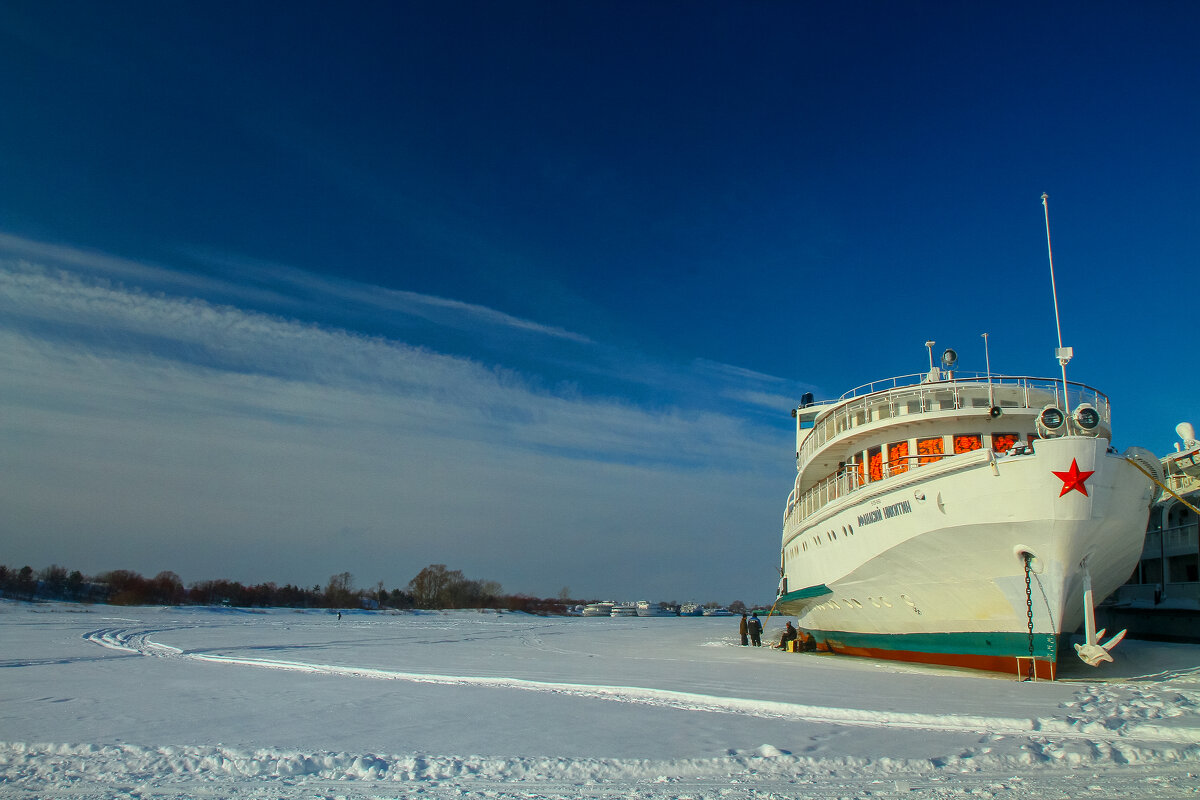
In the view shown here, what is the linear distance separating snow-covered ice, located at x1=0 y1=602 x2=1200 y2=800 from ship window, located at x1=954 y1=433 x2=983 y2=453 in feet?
19.5

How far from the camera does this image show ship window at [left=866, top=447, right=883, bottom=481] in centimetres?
2089

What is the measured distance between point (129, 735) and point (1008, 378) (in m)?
19.9

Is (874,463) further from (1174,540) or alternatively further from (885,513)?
→ (1174,540)

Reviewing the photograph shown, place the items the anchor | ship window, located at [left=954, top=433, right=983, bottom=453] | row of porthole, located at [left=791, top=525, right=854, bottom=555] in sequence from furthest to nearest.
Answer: row of porthole, located at [left=791, top=525, right=854, bottom=555] → ship window, located at [left=954, top=433, right=983, bottom=453] → the anchor

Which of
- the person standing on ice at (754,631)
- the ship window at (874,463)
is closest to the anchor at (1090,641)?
the ship window at (874,463)

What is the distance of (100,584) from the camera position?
10288 centimetres

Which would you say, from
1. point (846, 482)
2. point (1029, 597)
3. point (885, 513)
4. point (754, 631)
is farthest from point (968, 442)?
point (754, 631)

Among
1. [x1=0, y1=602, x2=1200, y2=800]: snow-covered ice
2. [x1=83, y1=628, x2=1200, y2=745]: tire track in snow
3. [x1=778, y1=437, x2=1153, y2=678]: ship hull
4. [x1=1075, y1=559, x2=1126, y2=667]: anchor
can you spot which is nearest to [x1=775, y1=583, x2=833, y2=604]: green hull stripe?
[x1=778, y1=437, x2=1153, y2=678]: ship hull

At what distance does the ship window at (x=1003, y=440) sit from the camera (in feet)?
61.2

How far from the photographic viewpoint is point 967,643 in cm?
1681

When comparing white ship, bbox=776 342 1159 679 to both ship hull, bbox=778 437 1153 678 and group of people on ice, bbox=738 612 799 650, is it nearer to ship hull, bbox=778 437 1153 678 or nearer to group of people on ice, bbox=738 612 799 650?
ship hull, bbox=778 437 1153 678

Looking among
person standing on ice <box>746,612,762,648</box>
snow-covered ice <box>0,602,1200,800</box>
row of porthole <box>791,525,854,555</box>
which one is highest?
row of porthole <box>791,525,854,555</box>

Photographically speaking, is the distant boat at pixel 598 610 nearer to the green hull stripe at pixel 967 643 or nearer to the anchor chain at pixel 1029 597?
the green hull stripe at pixel 967 643

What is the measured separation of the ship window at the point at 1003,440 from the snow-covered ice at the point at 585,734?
5650 mm
